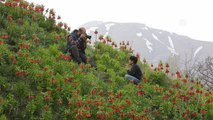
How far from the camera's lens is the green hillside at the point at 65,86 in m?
8.88

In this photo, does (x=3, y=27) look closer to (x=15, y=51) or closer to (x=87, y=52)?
(x=15, y=51)

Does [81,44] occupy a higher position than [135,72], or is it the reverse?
[81,44]

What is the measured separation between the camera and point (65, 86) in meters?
9.75

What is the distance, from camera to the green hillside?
8.88m

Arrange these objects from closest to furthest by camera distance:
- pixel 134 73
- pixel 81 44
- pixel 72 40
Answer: pixel 134 73 → pixel 72 40 → pixel 81 44

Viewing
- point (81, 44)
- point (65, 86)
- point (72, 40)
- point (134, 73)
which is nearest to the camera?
point (65, 86)

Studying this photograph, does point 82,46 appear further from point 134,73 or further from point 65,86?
point 65,86

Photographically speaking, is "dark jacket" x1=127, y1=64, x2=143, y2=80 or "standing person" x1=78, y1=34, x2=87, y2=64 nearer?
"dark jacket" x1=127, y1=64, x2=143, y2=80

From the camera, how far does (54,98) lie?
9367 millimetres

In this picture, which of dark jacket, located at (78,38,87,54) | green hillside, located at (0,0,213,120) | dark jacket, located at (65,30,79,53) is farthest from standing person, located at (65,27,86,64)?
green hillside, located at (0,0,213,120)

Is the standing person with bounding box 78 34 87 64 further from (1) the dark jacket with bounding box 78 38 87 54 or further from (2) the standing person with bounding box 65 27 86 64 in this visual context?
(2) the standing person with bounding box 65 27 86 64

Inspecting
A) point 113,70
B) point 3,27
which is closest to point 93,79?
point 113,70

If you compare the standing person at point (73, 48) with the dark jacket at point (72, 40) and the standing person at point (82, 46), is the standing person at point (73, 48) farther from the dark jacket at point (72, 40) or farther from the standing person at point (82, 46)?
the standing person at point (82, 46)

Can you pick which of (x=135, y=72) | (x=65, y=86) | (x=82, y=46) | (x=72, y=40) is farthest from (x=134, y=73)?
(x=65, y=86)
